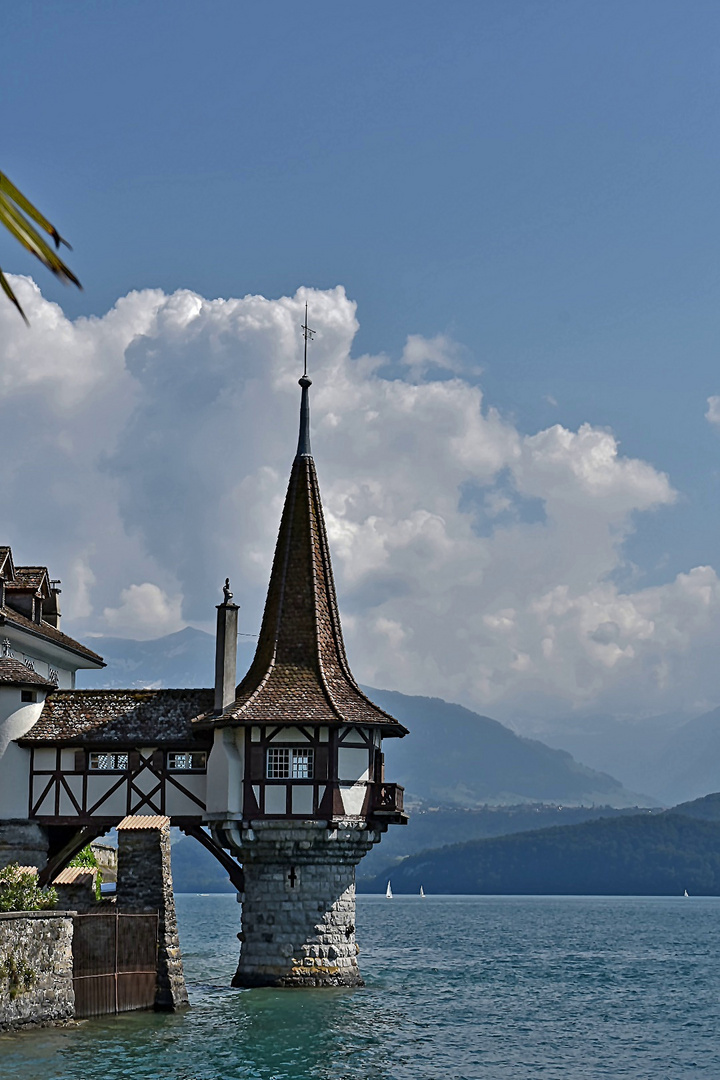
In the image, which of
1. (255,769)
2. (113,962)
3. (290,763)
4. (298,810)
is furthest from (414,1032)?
(255,769)

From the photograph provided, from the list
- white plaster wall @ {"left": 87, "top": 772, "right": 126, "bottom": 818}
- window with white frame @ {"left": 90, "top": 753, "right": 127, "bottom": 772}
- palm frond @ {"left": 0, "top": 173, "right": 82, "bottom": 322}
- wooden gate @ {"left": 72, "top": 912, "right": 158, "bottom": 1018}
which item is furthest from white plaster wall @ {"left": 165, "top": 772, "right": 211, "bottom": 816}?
palm frond @ {"left": 0, "top": 173, "right": 82, "bottom": 322}

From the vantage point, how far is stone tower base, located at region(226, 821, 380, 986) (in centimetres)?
3791

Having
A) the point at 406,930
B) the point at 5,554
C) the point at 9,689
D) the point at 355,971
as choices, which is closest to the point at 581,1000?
the point at 355,971

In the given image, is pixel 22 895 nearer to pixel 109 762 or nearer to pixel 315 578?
pixel 109 762

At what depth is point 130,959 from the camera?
32.4 m

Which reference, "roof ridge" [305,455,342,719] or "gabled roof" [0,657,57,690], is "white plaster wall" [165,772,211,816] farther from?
"gabled roof" [0,657,57,690]

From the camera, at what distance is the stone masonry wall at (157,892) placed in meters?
33.2

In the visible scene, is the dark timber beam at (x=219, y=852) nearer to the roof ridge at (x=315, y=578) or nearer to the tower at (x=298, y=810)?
the tower at (x=298, y=810)

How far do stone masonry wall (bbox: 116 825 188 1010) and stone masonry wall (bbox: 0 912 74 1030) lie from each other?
331 centimetres

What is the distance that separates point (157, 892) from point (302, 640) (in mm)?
10479

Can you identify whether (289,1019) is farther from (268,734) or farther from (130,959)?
(268,734)

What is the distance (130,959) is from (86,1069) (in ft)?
22.5

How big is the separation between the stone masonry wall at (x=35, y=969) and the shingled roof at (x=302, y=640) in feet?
32.9

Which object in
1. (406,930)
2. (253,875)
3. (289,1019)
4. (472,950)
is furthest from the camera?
(406,930)
